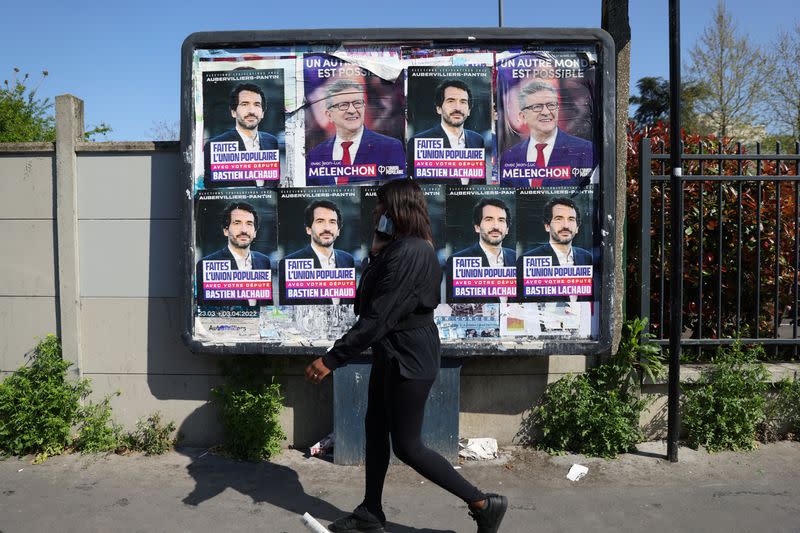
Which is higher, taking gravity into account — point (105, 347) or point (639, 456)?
point (105, 347)

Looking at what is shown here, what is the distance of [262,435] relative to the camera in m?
4.88

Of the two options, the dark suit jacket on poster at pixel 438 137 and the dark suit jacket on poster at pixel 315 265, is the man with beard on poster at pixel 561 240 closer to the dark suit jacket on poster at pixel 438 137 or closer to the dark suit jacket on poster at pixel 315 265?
the dark suit jacket on poster at pixel 438 137

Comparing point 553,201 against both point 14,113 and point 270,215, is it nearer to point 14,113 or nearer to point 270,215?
point 270,215

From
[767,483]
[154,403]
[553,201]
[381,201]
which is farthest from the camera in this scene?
[154,403]

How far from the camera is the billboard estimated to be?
4.76m

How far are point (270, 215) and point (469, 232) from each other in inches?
55.3

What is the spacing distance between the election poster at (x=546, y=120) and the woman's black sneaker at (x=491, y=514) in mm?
2204

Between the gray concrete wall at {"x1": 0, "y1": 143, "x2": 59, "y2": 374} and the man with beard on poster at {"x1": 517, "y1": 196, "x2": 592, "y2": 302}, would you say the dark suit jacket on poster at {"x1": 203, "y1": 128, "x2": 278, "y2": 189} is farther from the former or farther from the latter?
the man with beard on poster at {"x1": 517, "y1": 196, "x2": 592, "y2": 302}

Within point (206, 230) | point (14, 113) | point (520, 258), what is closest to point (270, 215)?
point (206, 230)

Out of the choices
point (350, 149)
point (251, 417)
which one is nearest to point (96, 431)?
point (251, 417)

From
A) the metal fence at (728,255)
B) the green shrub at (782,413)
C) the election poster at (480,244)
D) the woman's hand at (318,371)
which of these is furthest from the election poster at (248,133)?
the green shrub at (782,413)

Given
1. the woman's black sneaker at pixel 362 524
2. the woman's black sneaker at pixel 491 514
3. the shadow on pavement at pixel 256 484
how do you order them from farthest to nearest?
the shadow on pavement at pixel 256 484
the woman's black sneaker at pixel 362 524
the woman's black sneaker at pixel 491 514

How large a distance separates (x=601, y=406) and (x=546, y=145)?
1.87 meters

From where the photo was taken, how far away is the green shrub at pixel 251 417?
4844 millimetres
